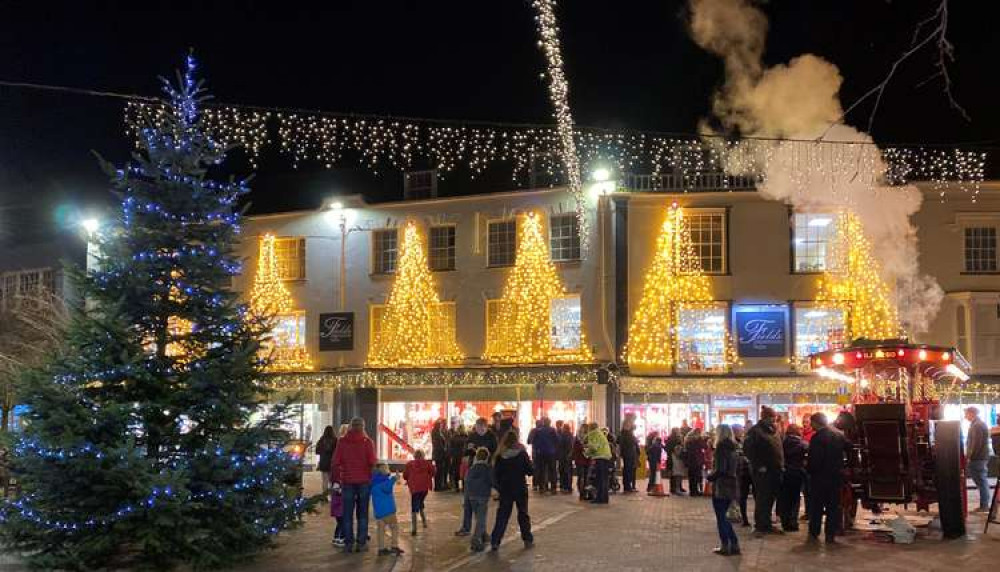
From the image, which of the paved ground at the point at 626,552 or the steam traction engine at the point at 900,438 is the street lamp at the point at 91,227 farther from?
the steam traction engine at the point at 900,438

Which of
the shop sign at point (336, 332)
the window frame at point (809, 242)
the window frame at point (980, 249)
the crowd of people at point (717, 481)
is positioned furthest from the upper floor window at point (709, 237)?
the crowd of people at point (717, 481)

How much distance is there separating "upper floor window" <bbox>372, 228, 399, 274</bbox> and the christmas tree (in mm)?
19096

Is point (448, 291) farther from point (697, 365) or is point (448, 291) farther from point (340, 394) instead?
point (697, 365)

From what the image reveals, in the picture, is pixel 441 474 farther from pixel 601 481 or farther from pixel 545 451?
pixel 601 481

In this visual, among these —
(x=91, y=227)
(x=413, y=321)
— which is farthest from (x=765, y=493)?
(x=413, y=321)

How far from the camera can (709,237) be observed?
97.6 feet

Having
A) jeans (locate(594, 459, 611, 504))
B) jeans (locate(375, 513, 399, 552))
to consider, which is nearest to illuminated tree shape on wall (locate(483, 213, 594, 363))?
jeans (locate(594, 459, 611, 504))

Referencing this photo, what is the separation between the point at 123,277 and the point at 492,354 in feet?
61.7

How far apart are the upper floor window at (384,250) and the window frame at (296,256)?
2.53 m

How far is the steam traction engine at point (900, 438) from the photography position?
14.0 metres

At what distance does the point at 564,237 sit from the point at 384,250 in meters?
6.06

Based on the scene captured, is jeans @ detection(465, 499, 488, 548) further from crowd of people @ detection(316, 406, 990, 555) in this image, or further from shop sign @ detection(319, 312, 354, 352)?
shop sign @ detection(319, 312, 354, 352)

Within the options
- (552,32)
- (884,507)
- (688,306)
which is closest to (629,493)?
(884,507)

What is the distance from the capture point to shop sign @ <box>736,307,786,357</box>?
1148 inches
